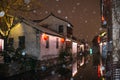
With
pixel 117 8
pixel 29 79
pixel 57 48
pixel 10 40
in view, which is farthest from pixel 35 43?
pixel 117 8

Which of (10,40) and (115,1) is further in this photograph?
(10,40)

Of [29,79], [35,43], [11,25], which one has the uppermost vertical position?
[11,25]

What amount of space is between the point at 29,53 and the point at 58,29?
17937mm

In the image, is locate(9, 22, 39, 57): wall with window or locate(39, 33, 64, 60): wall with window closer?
locate(9, 22, 39, 57): wall with window

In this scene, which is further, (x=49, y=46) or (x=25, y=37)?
(x=49, y=46)

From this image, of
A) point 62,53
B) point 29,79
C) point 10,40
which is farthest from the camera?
point 62,53

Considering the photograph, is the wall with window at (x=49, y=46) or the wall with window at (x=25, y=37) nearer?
the wall with window at (x=25, y=37)

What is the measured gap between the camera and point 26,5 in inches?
1017

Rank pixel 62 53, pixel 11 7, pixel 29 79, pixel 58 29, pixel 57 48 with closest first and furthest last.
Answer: pixel 29 79, pixel 11 7, pixel 62 53, pixel 57 48, pixel 58 29

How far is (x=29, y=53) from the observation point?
2795 centimetres

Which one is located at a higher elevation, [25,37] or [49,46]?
[25,37]

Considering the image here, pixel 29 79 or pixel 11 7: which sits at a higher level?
pixel 11 7

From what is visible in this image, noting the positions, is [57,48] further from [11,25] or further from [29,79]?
[29,79]

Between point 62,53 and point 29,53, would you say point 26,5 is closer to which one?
point 29,53
